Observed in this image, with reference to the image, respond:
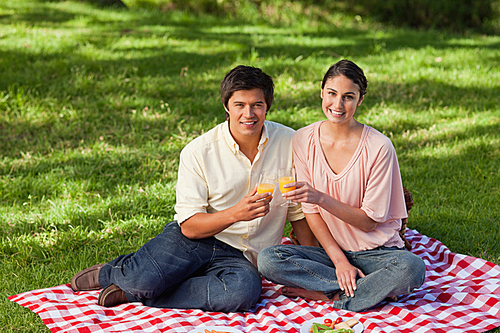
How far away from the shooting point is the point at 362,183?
11.5ft

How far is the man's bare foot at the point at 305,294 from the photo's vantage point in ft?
11.7

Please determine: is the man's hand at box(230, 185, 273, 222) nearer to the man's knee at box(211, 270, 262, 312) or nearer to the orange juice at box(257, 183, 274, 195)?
the orange juice at box(257, 183, 274, 195)

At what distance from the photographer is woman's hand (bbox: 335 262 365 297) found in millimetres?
3412

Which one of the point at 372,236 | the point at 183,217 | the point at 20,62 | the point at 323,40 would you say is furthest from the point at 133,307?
the point at 323,40

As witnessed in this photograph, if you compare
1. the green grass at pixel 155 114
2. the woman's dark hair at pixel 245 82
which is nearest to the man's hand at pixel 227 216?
the woman's dark hair at pixel 245 82

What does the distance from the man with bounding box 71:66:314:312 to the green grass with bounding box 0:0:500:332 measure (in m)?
0.72

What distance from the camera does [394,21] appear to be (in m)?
12.8

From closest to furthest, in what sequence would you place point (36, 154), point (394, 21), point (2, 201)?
point (2, 201) → point (36, 154) → point (394, 21)

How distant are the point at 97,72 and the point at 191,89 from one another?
152cm

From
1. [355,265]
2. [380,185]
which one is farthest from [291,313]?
[380,185]

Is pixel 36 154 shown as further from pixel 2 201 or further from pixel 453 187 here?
pixel 453 187

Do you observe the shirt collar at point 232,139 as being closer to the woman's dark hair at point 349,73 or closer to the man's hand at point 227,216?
the man's hand at point 227,216

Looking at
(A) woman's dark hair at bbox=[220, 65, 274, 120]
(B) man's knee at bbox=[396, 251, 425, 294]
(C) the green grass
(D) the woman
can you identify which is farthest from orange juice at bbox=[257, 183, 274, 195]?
(C) the green grass

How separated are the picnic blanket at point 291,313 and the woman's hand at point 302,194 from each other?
2.62 feet
